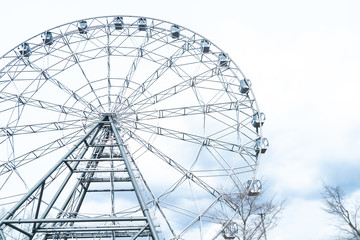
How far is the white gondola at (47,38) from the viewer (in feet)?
68.1

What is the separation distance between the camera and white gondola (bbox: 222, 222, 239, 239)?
16.3m

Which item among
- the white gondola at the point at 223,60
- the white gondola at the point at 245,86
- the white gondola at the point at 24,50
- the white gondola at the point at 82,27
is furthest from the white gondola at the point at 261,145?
the white gondola at the point at 24,50

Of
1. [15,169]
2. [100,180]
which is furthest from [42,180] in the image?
[100,180]

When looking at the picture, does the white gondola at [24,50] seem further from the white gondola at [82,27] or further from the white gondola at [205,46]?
the white gondola at [205,46]

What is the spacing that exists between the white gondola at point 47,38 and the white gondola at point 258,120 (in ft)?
43.4

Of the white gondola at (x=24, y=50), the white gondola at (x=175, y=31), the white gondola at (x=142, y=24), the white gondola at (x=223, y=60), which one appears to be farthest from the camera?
the white gondola at (x=142, y=24)

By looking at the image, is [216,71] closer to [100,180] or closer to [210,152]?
[210,152]

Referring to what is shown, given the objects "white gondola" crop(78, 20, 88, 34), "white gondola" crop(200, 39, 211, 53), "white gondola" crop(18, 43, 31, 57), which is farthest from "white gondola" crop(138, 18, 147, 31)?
"white gondola" crop(18, 43, 31, 57)

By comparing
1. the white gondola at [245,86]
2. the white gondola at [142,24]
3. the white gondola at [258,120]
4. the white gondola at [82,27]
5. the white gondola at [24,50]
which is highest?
the white gondola at [142,24]

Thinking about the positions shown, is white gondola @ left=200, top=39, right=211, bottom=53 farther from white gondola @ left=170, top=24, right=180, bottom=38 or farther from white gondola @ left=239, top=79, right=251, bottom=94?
white gondola @ left=239, top=79, right=251, bottom=94

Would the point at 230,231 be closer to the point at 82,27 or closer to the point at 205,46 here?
the point at 205,46

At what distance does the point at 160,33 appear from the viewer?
21.8 meters

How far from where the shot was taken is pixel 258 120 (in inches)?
731

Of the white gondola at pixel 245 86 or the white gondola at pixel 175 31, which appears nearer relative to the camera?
the white gondola at pixel 245 86
